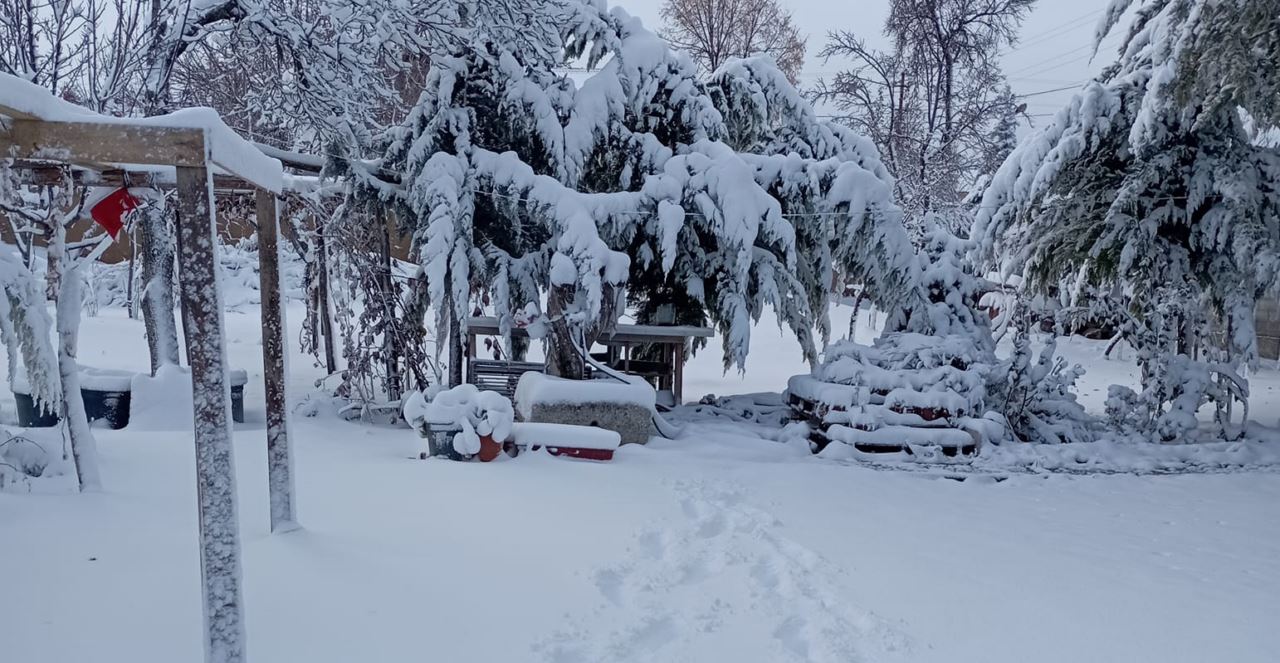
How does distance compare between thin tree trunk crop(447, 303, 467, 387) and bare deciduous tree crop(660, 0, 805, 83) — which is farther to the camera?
bare deciduous tree crop(660, 0, 805, 83)

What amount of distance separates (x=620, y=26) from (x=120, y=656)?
8.22 metres

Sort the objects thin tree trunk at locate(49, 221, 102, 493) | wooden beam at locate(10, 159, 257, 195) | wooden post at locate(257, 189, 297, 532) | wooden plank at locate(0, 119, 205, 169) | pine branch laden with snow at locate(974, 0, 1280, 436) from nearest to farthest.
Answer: wooden plank at locate(0, 119, 205, 169) → wooden beam at locate(10, 159, 257, 195) → wooden post at locate(257, 189, 297, 532) → thin tree trunk at locate(49, 221, 102, 493) → pine branch laden with snow at locate(974, 0, 1280, 436)

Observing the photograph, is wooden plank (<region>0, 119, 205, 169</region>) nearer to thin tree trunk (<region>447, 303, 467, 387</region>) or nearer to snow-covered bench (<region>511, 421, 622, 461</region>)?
snow-covered bench (<region>511, 421, 622, 461</region>)

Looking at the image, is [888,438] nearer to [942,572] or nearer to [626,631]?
[942,572]

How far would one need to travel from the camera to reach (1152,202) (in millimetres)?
8328

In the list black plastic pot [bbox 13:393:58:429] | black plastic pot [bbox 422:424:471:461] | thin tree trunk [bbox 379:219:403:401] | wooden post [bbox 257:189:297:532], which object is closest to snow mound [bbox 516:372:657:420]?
black plastic pot [bbox 422:424:471:461]

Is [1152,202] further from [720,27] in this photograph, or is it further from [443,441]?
[720,27]

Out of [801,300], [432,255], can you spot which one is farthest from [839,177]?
[432,255]

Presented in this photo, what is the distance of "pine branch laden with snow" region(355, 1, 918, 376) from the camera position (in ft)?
26.4

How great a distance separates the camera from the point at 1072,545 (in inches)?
178

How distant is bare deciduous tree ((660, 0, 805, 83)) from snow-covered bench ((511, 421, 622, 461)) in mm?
11921

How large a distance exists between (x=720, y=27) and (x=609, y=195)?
390 inches

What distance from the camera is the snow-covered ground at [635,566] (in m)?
2.83

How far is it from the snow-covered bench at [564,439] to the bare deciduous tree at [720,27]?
469 inches
